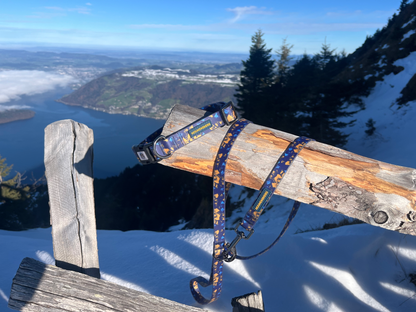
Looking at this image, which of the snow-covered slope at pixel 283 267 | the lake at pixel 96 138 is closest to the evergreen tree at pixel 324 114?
the snow-covered slope at pixel 283 267

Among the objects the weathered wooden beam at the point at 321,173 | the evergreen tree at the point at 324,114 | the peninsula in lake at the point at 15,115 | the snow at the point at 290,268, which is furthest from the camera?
the peninsula in lake at the point at 15,115

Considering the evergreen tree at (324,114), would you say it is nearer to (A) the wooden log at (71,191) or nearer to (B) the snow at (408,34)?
(A) the wooden log at (71,191)

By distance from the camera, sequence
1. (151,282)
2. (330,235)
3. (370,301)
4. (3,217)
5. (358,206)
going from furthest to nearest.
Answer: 1. (3,217)
2. (330,235)
3. (151,282)
4. (370,301)
5. (358,206)

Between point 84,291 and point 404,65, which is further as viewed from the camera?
point 404,65

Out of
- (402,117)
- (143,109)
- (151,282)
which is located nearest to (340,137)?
(402,117)

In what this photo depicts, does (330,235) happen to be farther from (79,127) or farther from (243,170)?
(79,127)

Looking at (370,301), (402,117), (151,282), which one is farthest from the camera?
(402,117)

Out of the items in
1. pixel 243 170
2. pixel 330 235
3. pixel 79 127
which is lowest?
pixel 330 235
